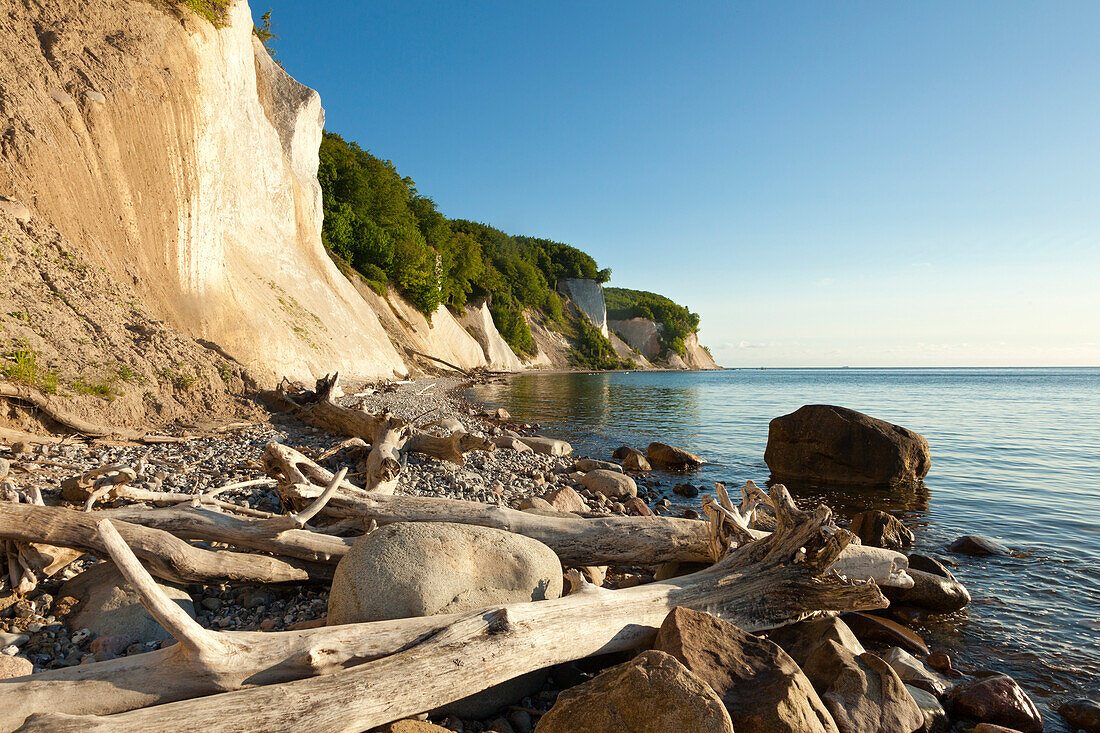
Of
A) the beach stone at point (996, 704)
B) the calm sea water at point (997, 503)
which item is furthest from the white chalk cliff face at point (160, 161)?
the beach stone at point (996, 704)

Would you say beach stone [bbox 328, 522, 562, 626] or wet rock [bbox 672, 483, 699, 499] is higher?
beach stone [bbox 328, 522, 562, 626]

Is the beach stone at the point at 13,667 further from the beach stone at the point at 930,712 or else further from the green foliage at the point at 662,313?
the green foliage at the point at 662,313

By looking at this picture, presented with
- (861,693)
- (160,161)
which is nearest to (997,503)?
(861,693)

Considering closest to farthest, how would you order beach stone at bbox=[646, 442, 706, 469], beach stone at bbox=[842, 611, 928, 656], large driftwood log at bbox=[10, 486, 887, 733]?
large driftwood log at bbox=[10, 486, 887, 733] < beach stone at bbox=[842, 611, 928, 656] < beach stone at bbox=[646, 442, 706, 469]

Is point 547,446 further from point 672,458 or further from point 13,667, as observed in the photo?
point 13,667

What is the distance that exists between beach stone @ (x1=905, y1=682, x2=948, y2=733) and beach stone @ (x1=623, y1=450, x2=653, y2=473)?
28.2 feet

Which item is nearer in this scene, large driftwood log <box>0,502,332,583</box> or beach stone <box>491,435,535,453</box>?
large driftwood log <box>0,502,332,583</box>

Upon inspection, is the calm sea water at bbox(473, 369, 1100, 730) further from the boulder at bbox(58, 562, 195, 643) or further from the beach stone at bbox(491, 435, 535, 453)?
the boulder at bbox(58, 562, 195, 643)

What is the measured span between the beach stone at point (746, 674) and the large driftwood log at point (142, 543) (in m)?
3.21

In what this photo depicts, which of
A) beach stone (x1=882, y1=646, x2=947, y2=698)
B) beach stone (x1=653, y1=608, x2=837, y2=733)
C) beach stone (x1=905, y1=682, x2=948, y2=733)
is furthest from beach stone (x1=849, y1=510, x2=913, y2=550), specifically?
beach stone (x1=653, y1=608, x2=837, y2=733)

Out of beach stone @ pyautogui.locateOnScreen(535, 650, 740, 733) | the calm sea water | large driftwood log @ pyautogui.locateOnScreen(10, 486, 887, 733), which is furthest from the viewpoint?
the calm sea water

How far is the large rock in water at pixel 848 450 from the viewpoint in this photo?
35.7 feet

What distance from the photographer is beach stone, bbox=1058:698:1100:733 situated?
3.97 meters

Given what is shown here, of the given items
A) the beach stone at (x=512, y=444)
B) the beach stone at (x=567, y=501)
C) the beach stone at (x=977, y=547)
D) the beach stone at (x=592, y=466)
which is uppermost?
the beach stone at (x=512, y=444)
